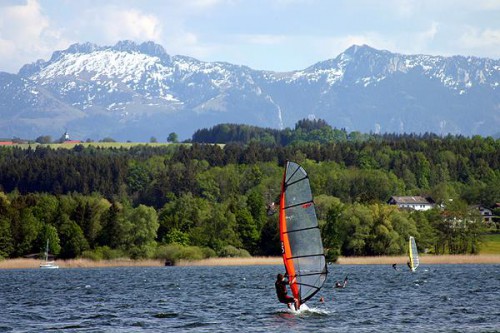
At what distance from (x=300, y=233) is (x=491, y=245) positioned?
111944 millimetres

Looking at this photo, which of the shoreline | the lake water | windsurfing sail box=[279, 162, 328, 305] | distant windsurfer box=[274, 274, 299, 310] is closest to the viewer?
the lake water

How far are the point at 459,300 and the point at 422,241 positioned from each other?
80.0 m

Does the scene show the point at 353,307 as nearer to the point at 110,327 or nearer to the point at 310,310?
the point at 310,310

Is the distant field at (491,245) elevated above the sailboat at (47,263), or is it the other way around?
the distant field at (491,245)

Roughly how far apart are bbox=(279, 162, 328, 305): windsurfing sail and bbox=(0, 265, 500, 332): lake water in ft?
7.98

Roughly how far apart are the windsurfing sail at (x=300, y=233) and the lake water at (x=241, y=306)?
2433 mm

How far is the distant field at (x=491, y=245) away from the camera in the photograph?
145625 mm

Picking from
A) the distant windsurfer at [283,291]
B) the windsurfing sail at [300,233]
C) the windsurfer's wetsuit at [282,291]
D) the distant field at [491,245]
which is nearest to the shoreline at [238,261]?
the distant field at [491,245]

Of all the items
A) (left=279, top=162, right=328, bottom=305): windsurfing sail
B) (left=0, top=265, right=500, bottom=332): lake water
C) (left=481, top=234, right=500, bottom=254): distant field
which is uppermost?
(left=481, top=234, right=500, bottom=254): distant field

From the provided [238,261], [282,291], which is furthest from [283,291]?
[238,261]

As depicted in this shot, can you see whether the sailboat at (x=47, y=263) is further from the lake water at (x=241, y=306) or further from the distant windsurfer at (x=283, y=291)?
the distant windsurfer at (x=283, y=291)

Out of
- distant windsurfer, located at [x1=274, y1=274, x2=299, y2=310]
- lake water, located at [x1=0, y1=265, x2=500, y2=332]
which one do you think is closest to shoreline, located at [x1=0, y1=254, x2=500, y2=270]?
lake water, located at [x1=0, y1=265, x2=500, y2=332]

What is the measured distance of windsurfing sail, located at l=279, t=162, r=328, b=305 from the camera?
48906 mm

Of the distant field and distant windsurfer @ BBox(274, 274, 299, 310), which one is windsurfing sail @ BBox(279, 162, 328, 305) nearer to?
distant windsurfer @ BBox(274, 274, 299, 310)
